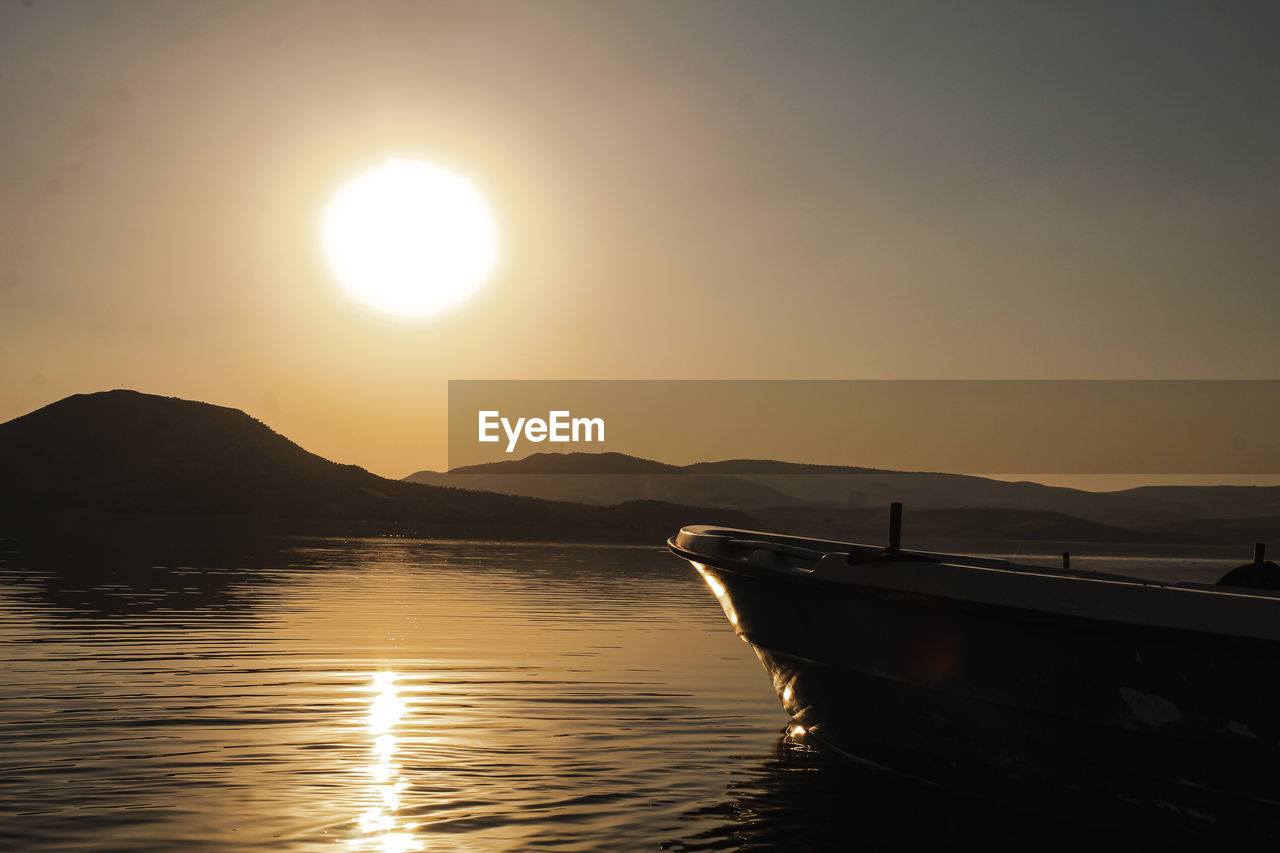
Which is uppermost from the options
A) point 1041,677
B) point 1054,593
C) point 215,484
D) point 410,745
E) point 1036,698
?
point 215,484

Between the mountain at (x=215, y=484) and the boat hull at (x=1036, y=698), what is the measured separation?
91.4 metres

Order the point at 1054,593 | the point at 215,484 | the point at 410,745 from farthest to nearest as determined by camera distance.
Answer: the point at 215,484, the point at 410,745, the point at 1054,593

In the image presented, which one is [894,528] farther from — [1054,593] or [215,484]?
[215,484]

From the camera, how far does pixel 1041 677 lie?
629cm

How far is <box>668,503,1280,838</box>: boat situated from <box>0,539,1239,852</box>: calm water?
420 millimetres

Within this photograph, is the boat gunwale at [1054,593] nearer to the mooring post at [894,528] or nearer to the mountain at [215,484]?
the mooring post at [894,528]

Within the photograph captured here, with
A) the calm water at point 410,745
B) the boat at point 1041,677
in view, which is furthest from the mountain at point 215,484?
the boat at point 1041,677

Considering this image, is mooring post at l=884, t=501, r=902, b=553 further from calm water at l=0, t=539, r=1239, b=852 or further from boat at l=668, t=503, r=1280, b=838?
calm water at l=0, t=539, r=1239, b=852

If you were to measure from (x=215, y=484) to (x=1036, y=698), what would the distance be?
134039 millimetres

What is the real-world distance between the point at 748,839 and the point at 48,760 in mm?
4686

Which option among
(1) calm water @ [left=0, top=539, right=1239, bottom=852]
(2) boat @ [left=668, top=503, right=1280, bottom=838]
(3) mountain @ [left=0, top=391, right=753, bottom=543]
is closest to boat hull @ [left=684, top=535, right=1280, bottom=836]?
(2) boat @ [left=668, top=503, right=1280, bottom=838]

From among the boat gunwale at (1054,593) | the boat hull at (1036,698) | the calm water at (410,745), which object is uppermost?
the boat gunwale at (1054,593)

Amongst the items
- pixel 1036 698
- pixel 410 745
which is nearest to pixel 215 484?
pixel 410 745

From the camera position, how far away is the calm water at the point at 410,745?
20.2 ft
